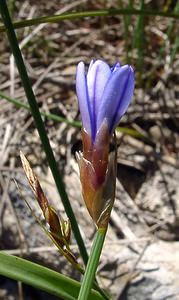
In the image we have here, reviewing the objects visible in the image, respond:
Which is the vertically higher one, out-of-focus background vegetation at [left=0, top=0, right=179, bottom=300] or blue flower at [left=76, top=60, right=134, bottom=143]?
blue flower at [left=76, top=60, right=134, bottom=143]

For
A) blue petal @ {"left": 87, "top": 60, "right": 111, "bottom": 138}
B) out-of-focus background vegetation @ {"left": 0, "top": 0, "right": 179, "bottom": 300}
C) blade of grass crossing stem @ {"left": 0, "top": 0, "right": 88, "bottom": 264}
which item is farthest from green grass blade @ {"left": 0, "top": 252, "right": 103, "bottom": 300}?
out-of-focus background vegetation @ {"left": 0, "top": 0, "right": 179, "bottom": 300}

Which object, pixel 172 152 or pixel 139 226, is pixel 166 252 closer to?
pixel 139 226

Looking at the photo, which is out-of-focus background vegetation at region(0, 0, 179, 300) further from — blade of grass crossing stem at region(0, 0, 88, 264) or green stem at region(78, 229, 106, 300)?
green stem at region(78, 229, 106, 300)

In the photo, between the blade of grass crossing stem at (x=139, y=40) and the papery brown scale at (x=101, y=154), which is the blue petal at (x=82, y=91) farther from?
the blade of grass crossing stem at (x=139, y=40)

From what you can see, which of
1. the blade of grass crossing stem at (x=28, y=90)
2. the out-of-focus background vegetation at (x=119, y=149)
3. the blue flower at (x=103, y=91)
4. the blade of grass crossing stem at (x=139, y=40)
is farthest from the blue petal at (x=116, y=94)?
the blade of grass crossing stem at (x=139, y=40)

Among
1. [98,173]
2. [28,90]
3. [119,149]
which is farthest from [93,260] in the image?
[119,149]

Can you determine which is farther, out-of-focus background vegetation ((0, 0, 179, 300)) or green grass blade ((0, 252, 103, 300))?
out-of-focus background vegetation ((0, 0, 179, 300))
